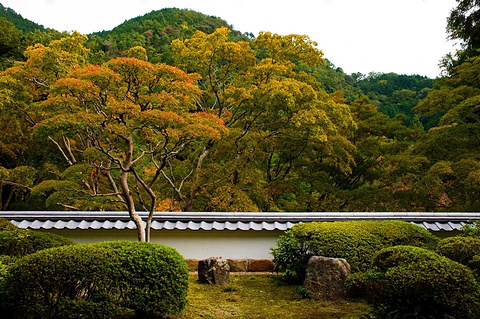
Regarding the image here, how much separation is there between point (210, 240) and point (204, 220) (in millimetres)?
397

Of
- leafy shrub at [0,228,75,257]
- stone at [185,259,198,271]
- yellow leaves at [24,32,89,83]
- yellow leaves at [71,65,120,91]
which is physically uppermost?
yellow leaves at [24,32,89,83]

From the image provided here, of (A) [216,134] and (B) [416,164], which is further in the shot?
(B) [416,164]

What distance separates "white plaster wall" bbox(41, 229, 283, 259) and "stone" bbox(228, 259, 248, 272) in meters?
0.11

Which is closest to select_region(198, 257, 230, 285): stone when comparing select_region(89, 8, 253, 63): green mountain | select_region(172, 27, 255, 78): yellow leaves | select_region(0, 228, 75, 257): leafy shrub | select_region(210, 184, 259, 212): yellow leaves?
select_region(0, 228, 75, 257): leafy shrub

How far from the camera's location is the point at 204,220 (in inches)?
301

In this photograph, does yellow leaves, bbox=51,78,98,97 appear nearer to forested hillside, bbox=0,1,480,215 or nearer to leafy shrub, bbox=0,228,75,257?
forested hillside, bbox=0,1,480,215

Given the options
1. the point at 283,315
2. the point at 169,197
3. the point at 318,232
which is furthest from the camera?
the point at 169,197

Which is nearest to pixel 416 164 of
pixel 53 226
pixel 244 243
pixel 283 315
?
pixel 244 243

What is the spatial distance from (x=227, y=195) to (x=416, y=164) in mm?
6121

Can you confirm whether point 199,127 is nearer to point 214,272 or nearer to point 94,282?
point 214,272

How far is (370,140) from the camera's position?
1482cm

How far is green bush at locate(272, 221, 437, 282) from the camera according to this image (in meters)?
5.88

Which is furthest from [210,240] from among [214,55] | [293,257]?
[214,55]

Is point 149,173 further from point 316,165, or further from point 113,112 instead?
point 113,112
